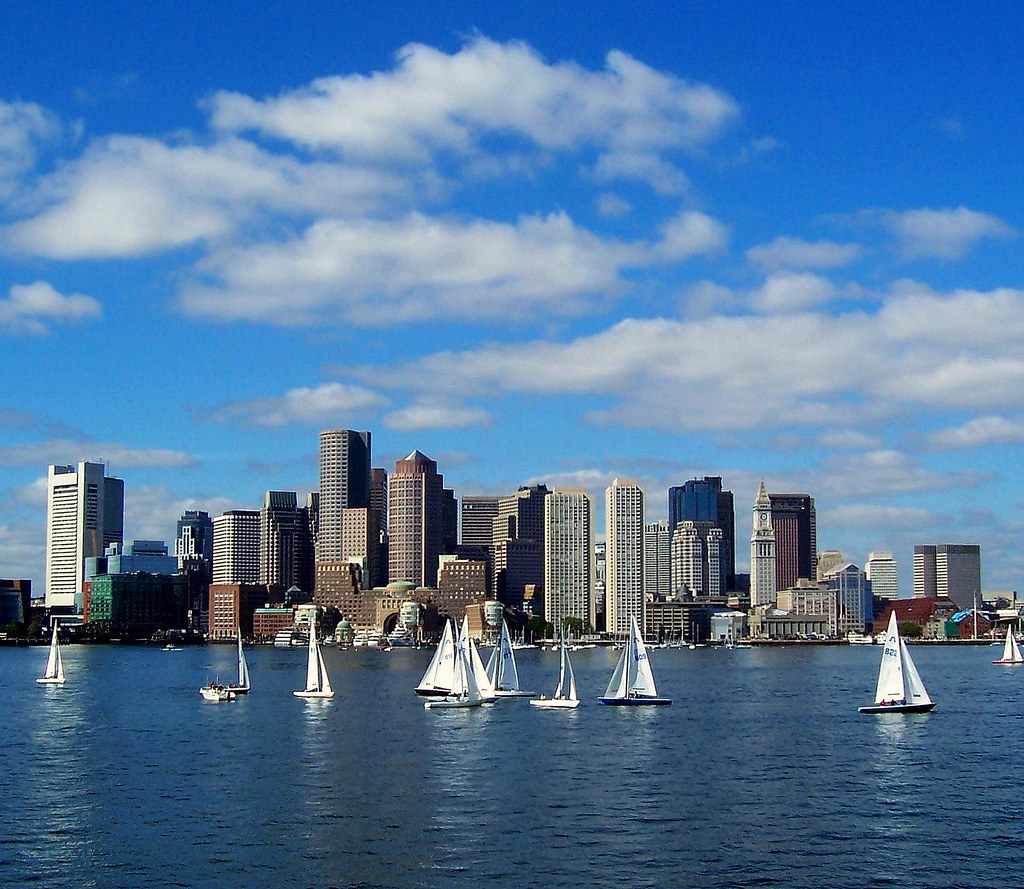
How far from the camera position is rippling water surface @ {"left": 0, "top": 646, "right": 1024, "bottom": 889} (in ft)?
176

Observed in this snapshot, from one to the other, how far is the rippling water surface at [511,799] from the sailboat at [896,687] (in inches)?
115

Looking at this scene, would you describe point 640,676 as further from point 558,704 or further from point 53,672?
point 53,672

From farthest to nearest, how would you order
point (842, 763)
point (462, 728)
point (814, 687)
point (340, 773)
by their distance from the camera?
point (814, 687) < point (462, 728) < point (842, 763) < point (340, 773)

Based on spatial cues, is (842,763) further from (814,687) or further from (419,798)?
(814,687)

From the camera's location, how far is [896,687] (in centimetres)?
11862

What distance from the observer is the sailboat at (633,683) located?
12638 centimetres

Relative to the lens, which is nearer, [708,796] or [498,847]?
[498,847]

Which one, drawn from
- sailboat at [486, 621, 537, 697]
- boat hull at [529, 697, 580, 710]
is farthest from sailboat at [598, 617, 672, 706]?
sailboat at [486, 621, 537, 697]

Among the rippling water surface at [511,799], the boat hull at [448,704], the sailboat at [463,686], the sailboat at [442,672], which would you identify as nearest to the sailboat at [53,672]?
the rippling water surface at [511,799]

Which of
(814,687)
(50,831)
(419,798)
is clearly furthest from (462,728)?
(814,687)

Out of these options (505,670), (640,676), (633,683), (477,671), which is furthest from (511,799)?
(505,670)

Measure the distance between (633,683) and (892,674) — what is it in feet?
76.3

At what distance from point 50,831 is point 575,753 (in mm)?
36908

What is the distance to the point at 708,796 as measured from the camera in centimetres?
7031
